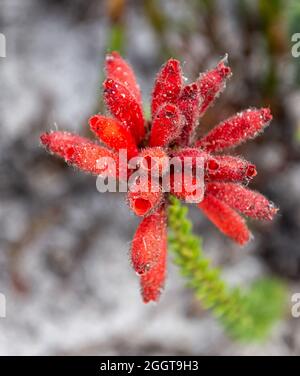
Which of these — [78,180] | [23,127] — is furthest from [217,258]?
[23,127]

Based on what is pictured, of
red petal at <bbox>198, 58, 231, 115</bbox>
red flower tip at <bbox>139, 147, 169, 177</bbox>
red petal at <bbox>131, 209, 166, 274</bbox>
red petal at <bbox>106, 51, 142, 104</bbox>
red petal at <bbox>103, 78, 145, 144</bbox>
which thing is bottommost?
red petal at <bbox>131, 209, 166, 274</bbox>

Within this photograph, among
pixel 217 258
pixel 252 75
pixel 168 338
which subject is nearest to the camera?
pixel 168 338

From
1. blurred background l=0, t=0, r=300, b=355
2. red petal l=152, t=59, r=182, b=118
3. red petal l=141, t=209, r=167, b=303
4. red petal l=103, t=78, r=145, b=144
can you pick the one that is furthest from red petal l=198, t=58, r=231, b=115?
blurred background l=0, t=0, r=300, b=355

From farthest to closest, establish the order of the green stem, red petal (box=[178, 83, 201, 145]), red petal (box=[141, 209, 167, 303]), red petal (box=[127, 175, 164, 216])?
the green stem
red petal (box=[141, 209, 167, 303])
red petal (box=[178, 83, 201, 145])
red petal (box=[127, 175, 164, 216])

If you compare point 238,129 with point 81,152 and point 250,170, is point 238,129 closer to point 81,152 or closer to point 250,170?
point 250,170

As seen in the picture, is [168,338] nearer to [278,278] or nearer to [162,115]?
[278,278]

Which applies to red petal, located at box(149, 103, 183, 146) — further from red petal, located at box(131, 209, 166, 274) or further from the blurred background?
the blurred background

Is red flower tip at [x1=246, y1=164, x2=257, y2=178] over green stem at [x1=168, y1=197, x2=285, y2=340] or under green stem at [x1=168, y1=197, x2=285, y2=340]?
under

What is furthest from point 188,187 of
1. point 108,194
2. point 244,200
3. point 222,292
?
point 108,194
